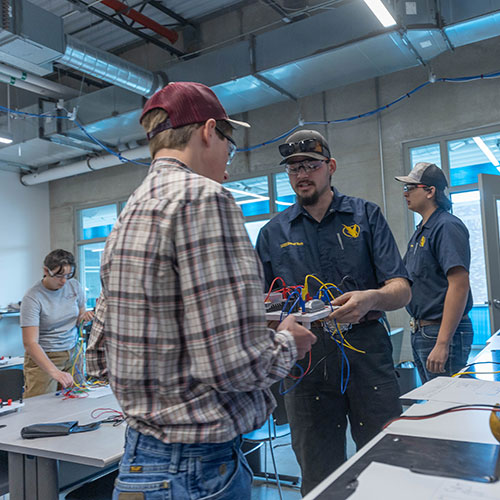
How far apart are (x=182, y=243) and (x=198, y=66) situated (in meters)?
4.62

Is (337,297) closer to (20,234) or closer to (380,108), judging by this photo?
(380,108)

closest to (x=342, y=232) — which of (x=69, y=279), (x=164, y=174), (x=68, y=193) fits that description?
(x=164, y=174)

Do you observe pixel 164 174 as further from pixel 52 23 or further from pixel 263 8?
pixel 263 8

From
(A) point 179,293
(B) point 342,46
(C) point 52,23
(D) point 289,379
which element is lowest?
(D) point 289,379

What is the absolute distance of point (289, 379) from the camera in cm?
185

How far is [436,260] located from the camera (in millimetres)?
2611

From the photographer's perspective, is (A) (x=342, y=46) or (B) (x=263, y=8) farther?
(B) (x=263, y=8)

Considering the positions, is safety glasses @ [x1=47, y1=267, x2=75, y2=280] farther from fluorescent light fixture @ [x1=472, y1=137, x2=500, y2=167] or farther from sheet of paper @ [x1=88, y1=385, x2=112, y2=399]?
fluorescent light fixture @ [x1=472, y1=137, x2=500, y2=167]

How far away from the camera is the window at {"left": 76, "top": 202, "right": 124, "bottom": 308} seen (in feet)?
27.1

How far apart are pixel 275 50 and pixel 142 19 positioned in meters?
2.13

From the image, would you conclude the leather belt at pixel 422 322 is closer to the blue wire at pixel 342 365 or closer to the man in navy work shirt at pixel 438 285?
the man in navy work shirt at pixel 438 285

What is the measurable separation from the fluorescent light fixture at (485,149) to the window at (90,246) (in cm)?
561

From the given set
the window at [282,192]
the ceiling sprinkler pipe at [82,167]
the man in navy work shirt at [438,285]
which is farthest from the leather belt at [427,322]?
the ceiling sprinkler pipe at [82,167]

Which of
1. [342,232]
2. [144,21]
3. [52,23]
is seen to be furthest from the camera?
[144,21]
